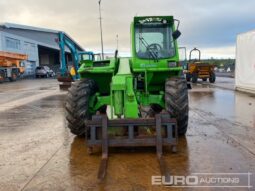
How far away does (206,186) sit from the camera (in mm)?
4426

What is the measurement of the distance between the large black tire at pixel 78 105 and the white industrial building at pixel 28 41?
→ 3496 centimetres

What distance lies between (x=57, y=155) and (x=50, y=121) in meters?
3.80

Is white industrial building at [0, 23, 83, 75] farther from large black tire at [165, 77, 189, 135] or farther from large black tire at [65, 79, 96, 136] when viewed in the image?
large black tire at [165, 77, 189, 135]

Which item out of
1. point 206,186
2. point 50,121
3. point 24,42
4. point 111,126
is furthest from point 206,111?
point 24,42

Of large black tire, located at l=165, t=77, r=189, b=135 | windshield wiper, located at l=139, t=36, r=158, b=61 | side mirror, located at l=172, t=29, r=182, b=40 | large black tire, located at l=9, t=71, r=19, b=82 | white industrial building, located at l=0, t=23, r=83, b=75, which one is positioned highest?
white industrial building, located at l=0, t=23, r=83, b=75

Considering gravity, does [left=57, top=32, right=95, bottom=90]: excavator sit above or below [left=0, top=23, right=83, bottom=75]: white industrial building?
below

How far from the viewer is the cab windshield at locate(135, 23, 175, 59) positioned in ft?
24.3

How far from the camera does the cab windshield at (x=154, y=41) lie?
24.3 ft

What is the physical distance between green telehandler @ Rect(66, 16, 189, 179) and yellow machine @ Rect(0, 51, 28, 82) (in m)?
30.2

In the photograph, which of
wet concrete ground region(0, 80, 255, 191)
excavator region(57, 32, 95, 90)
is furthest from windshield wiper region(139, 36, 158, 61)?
excavator region(57, 32, 95, 90)

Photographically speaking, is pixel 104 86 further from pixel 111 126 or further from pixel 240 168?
pixel 240 168

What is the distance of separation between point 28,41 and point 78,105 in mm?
48054

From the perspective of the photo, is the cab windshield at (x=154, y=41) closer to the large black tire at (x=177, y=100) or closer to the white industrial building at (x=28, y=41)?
the large black tire at (x=177, y=100)

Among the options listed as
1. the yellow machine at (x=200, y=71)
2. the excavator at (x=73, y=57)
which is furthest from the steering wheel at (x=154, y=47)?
the yellow machine at (x=200, y=71)
